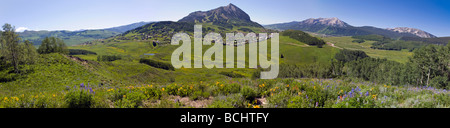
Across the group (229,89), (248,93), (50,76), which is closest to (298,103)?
(248,93)

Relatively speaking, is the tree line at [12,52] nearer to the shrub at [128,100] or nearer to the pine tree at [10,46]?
the pine tree at [10,46]

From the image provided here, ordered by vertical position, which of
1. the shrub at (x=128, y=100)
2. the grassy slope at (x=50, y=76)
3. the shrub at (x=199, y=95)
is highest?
the shrub at (x=128, y=100)

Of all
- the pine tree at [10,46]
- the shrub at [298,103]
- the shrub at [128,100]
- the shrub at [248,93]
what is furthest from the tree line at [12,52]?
the shrub at [298,103]

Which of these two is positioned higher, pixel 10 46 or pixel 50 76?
pixel 10 46

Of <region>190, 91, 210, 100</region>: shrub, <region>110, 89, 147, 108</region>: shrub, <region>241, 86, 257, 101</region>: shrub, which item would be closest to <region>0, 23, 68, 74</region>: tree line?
<region>110, 89, 147, 108</region>: shrub

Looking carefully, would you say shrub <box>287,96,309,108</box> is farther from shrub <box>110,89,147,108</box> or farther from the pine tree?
the pine tree

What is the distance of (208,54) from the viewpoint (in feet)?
650

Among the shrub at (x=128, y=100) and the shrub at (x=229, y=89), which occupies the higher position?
the shrub at (x=128, y=100)

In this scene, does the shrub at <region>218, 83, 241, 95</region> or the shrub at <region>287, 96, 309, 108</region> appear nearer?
the shrub at <region>287, 96, 309, 108</region>

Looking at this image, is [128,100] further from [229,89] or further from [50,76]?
[50,76]

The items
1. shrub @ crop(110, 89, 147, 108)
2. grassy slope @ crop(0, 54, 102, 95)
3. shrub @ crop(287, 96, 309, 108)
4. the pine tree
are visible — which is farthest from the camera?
the pine tree
